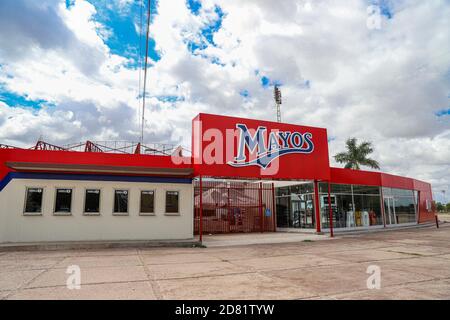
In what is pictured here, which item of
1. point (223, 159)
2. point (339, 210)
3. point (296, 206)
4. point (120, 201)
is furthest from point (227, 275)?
point (339, 210)

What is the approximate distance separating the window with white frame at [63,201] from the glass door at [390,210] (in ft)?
79.9

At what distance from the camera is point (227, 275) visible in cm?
807

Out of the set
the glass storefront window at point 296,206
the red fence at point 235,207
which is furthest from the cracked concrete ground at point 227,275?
the glass storefront window at point 296,206

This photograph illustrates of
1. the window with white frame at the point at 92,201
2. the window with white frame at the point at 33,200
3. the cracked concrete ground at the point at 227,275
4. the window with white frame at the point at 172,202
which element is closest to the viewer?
the cracked concrete ground at the point at 227,275

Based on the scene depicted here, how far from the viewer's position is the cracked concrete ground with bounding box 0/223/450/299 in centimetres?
619

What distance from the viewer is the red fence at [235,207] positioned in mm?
21453

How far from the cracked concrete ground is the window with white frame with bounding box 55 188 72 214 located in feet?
8.50

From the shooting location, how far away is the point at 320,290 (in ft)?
21.1

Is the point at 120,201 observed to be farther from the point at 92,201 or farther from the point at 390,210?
the point at 390,210

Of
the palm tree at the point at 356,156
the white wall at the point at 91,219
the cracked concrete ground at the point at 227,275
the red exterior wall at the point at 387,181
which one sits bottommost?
the cracked concrete ground at the point at 227,275

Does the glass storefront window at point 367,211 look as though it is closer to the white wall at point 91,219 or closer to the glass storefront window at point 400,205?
the glass storefront window at point 400,205

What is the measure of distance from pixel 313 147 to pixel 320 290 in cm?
1437
